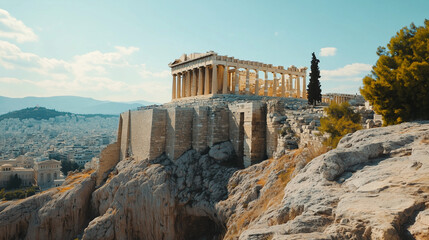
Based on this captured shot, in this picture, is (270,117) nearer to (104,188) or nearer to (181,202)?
(181,202)

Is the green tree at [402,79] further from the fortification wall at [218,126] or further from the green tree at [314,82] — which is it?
the green tree at [314,82]

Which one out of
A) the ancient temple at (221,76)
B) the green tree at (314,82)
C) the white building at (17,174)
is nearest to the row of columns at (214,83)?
the ancient temple at (221,76)

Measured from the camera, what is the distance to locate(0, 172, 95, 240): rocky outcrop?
80.4 feet

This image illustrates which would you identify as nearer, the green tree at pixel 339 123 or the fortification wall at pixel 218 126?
the green tree at pixel 339 123

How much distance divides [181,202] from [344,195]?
14351 millimetres

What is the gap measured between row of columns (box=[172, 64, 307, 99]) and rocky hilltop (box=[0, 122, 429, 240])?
13.9 m

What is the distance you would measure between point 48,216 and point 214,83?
2090cm

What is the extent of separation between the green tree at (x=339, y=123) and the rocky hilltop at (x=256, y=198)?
4.54 feet

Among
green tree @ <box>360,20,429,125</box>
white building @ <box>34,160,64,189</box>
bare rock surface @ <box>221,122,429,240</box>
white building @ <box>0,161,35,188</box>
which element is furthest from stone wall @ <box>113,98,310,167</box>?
white building @ <box>0,161,35,188</box>

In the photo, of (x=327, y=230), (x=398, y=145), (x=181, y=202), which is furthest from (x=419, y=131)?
(x=181, y=202)

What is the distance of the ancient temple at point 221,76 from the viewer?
3412 centimetres

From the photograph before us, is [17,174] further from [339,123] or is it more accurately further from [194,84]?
[339,123]

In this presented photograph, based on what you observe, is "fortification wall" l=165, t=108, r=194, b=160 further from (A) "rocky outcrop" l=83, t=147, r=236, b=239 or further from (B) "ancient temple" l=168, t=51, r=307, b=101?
(B) "ancient temple" l=168, t=51, r=307, b=101

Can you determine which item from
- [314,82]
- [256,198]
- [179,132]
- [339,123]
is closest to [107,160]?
[179,132]
